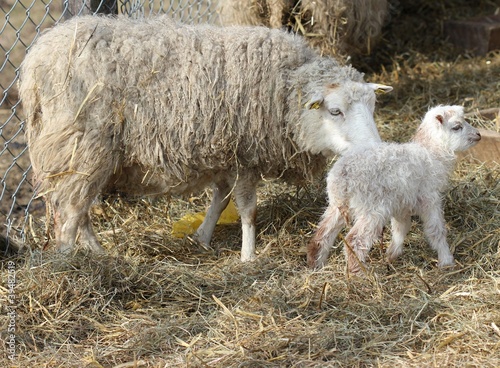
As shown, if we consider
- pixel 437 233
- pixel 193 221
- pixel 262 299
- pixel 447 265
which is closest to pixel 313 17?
pixel 193 221

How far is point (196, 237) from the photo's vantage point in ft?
14.9

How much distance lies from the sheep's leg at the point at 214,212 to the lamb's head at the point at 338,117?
658 mm

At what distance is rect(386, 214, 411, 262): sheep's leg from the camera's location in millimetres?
4039

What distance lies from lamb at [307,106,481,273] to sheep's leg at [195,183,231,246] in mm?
796

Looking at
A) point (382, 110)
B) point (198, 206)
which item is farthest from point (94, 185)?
point (382, 110)

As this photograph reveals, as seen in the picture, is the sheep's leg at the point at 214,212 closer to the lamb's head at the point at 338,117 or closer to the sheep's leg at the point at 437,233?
the lamb's head at the point at 338,117

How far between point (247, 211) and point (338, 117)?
717mm

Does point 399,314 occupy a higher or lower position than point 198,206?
higher

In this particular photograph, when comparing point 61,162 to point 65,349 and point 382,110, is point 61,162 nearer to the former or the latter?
point 65,349

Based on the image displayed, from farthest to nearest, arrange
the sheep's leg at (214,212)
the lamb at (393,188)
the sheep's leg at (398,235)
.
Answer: the sheep's leg at (214,212) < the sheep's leg at (398,235) < the lamb at (393,188)

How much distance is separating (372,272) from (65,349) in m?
1.46

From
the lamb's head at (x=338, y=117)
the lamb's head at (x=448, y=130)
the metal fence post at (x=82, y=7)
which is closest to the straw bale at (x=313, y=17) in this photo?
the metal fence post at (x=82, y=7)

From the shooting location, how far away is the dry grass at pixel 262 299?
128 inches

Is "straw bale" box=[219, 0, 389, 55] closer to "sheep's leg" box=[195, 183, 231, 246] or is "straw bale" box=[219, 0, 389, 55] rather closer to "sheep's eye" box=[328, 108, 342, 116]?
"sheep's leg" box=[195, 183, 231, 246]
